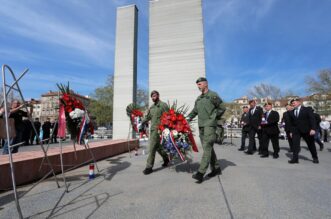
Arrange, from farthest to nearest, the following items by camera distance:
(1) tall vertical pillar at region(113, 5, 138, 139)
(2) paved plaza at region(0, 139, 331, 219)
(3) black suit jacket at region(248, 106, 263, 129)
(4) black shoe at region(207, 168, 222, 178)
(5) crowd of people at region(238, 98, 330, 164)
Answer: (1) tall vertical pillar at region(113, 5, 138, 139) → (3) black suit jacket at region(248, 106, 263, 129) → (5) crowd of people at region(238, 98, 330, 164) → (4) black shoe at region(207, 168, 222, 178) → (2) paved plaza at region(0, 139, 331, 219)

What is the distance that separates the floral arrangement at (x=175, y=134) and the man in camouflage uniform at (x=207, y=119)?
480mm

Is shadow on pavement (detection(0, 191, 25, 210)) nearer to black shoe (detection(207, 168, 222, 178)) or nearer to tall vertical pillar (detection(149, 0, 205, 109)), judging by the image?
black shoe (detection(207, 168, 222, 178))

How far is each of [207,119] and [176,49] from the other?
9.83 metres

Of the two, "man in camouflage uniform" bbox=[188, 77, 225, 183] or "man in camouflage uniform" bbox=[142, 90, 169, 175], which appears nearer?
"man in camouflage uniform" bbox=[188, 77, 225, 183]

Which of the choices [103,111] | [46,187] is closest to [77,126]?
[46,187]

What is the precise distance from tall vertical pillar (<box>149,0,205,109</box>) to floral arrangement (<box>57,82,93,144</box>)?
888cm

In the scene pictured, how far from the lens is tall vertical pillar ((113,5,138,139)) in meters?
16.9

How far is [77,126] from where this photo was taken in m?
4.36

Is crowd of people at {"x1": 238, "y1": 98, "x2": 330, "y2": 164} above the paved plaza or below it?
above

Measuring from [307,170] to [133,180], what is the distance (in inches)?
162

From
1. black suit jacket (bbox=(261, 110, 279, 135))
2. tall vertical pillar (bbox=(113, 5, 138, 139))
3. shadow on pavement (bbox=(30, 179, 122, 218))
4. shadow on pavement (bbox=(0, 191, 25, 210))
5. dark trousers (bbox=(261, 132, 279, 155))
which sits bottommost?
shadow on pavement (bbox=(0, 191, 25, 210))

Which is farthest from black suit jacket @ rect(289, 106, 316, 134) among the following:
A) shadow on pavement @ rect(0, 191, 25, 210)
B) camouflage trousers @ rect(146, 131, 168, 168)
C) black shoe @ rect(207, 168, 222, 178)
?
shadow on pavement @ rect(0, 191, 25, 210)

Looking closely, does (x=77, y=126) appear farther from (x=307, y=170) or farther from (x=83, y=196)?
(x=307, y=170)

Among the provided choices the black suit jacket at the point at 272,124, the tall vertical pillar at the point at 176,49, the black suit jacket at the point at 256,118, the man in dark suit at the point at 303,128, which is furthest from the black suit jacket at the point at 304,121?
the tall vertical pillar at the point at 176,49
